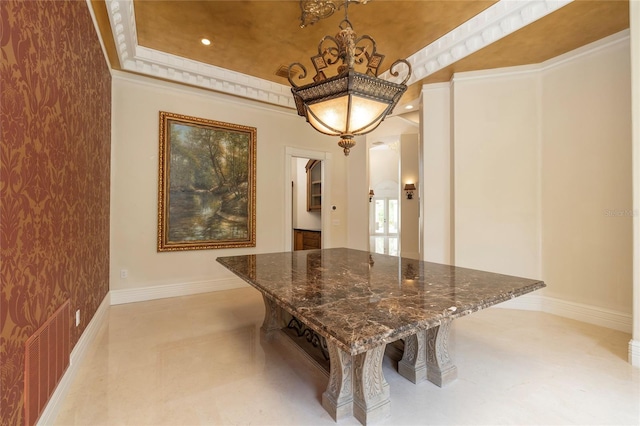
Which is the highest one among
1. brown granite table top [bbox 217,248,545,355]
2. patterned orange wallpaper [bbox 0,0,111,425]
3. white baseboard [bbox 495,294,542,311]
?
patterned orange wallpaper [bbox 0,0,111,425]

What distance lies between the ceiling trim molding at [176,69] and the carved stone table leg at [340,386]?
130 inches

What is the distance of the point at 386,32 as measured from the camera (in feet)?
10.3

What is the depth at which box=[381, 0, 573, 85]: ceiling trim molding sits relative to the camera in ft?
8.42

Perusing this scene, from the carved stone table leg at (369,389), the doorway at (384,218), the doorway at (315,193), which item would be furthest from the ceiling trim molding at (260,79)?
the doorway at (384,218)

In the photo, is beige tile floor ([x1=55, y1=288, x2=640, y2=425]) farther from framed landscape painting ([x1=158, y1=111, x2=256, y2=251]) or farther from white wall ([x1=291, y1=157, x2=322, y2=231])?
white wall ([x1=291, y1=157, x2=322, y2=231])

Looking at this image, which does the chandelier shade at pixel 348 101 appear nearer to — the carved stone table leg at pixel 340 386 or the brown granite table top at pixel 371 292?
the brown granite table top at pixel 371 292

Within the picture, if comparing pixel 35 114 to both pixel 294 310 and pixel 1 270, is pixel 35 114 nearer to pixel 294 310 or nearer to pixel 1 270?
pixel 1 270

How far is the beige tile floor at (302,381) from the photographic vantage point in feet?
5.14

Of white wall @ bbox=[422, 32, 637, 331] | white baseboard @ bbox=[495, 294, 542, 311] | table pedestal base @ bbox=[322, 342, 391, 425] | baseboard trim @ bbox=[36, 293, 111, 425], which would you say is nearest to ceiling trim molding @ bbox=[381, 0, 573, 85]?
white wall @ bbox=[422, 32, 637, 331]

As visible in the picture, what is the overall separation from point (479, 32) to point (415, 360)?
125 inches

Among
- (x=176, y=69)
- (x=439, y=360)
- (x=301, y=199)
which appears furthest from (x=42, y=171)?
(x=301, y=199)

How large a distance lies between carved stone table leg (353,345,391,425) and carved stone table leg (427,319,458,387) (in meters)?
0.47

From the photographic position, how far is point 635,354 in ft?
6.97

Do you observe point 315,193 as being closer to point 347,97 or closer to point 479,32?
point 479,32
